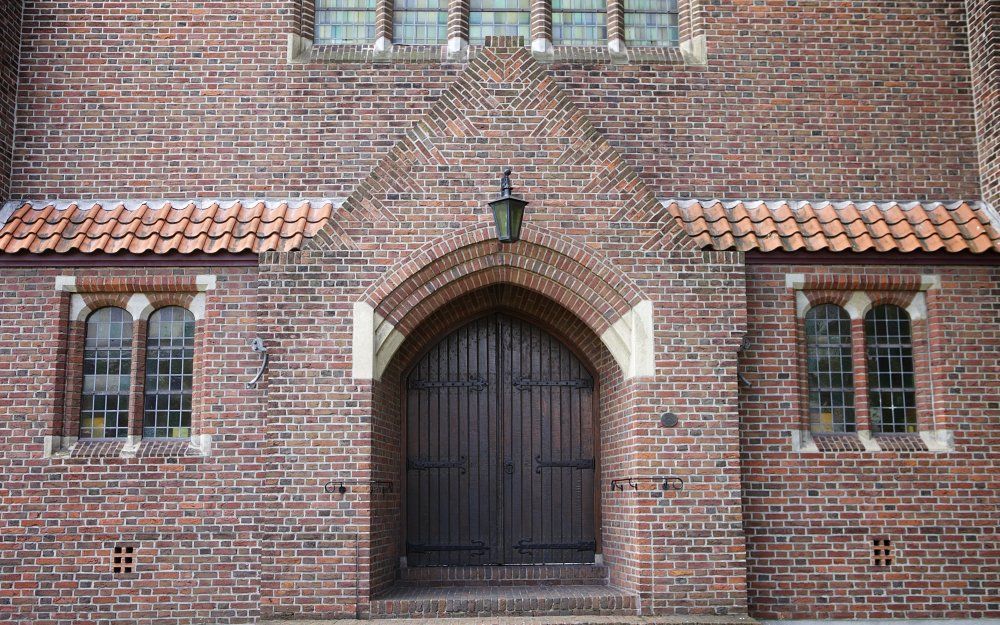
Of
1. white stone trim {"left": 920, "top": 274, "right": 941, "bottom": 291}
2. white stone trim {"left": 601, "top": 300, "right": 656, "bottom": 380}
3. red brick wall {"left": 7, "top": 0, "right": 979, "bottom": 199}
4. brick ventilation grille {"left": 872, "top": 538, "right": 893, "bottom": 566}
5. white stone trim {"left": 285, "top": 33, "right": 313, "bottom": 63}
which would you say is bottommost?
brick ventilation grille {"left": 872, "top": 538, "right": 893, "bottom": 566}

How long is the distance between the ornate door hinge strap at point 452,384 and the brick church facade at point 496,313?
42mm

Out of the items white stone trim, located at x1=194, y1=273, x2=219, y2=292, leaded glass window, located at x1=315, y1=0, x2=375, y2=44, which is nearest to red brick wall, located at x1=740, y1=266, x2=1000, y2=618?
leaded glass window, located at x1=315, y1=0, x2=375, y2=44

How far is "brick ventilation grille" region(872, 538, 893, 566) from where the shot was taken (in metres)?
9.05

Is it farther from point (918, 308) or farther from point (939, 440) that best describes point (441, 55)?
point (939, 440)

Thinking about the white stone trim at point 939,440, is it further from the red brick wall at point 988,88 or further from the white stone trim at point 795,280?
the red brick wall at point 988,88

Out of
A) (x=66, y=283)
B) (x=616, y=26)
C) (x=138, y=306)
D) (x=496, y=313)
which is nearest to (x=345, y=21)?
(x=616, y=26)

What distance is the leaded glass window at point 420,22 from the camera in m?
10.4

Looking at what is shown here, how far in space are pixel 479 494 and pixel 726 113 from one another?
16.1 ft

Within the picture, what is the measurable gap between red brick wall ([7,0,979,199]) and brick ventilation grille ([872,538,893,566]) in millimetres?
3644

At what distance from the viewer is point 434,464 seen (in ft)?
32.1

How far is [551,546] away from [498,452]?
3.69 ft

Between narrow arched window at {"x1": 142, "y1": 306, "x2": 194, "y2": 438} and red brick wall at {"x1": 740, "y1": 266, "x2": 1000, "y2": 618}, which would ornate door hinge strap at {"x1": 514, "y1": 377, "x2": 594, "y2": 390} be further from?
narrow arched window at {"x1": 142, "y1": 306, "x2": 194, "y2": 438}

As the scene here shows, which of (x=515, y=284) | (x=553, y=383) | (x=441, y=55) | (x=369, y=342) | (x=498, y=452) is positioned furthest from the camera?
(x=441, y=55)

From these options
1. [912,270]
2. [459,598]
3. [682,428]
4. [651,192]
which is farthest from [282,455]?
[912,270]
